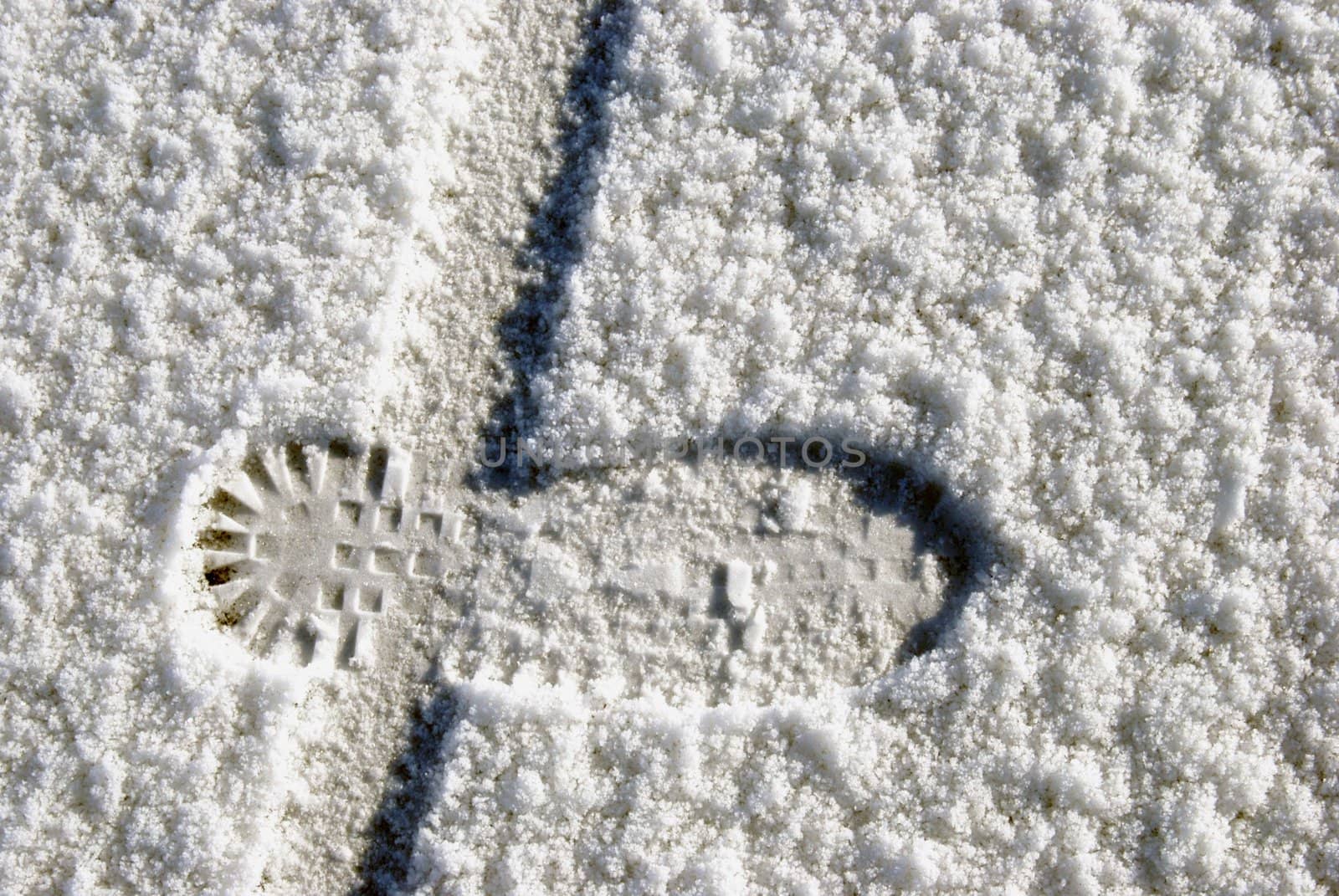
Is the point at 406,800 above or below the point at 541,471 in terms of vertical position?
below

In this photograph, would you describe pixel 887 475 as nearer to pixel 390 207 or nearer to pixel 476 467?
pixel 476 467

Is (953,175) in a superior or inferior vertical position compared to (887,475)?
superior

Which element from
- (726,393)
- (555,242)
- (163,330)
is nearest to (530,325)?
(555,242)

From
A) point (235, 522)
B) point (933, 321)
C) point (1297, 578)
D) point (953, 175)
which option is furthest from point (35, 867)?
point (1297, 578)

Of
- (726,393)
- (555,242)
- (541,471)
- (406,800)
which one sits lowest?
(406,800)

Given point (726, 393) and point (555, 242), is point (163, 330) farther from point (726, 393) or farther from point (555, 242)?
point (726, 393)

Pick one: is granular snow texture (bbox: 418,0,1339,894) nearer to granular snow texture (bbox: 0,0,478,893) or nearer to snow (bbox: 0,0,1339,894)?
snow (bbox: 0,0,1339,894)

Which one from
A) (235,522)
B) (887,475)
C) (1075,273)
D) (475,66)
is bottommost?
(235,522)

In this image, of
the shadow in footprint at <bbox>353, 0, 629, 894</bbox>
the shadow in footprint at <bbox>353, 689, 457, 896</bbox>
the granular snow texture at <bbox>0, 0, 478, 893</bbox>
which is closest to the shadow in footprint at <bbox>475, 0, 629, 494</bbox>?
the shadow in footprint at <bbox>353, 0, 629, 894</bbox>
